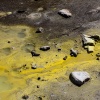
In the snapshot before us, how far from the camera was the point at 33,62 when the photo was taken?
579 cm

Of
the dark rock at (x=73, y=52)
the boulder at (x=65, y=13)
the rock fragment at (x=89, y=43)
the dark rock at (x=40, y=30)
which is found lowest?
the dark rock at (x=40, y=30)

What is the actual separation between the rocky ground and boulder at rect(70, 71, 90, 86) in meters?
0.07

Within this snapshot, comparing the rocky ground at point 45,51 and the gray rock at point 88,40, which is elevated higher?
the gray rock at point 88,40

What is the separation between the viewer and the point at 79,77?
5.19m

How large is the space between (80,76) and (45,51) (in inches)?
44.4

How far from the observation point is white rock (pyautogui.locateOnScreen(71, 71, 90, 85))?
5134 mm

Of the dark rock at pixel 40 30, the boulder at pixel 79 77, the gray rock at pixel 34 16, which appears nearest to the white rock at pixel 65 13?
the gray rock at pixel 34 16

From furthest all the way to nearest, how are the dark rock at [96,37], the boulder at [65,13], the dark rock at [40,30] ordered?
the boulder at [65,13] < the dark rock at [40,30] < the dark rock at [96,37]

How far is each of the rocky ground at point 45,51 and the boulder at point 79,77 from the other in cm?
7

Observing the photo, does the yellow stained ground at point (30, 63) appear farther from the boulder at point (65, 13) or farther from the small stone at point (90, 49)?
the boulder at point (65, 13)

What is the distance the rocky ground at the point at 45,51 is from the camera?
5.13 meters

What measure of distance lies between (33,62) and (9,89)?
78 cm

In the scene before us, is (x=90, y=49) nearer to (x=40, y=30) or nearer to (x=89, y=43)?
(x=89, y=43)

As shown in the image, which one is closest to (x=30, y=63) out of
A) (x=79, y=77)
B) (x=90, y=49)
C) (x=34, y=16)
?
(x=79, y=77)
